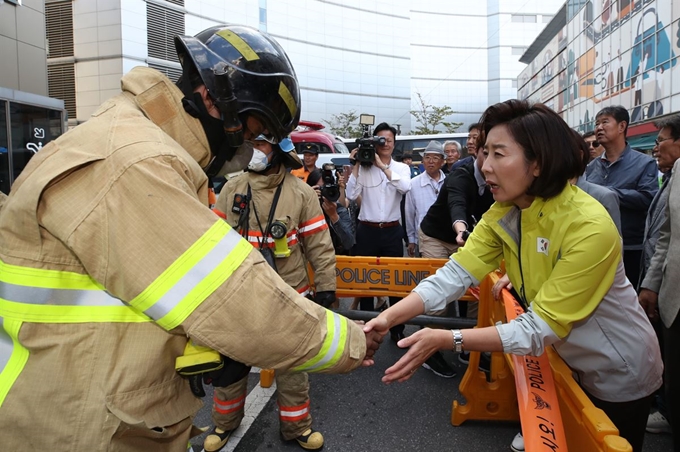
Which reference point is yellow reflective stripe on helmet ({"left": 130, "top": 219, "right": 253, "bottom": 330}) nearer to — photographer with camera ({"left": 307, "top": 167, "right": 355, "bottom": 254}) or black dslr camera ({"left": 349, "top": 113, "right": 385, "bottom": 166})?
photographer with camera ({"left": 307, "top": 167, "right": 355, "bottom": 254})

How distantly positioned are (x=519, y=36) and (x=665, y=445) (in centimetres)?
5392

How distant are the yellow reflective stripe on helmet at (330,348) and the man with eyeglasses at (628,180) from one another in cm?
385

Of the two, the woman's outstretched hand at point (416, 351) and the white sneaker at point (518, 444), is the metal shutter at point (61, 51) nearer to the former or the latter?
the white sneaker at point (518, 444)

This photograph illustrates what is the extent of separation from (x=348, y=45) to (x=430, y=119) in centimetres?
936

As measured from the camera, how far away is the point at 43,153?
1260 millimetres

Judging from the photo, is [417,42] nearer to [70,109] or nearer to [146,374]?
[70,109]

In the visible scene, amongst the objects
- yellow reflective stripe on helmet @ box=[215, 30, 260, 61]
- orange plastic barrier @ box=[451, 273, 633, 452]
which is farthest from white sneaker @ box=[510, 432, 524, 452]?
yellow reflective stripe on helmet @ box=[215, 30, 260, 61]

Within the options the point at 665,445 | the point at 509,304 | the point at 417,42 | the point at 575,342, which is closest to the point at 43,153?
the point at 575,342

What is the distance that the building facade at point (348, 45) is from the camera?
76.3 ft

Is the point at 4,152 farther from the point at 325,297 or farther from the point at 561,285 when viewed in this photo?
the point at 561,285

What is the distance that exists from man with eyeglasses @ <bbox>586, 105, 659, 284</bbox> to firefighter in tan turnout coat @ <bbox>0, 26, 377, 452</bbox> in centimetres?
416

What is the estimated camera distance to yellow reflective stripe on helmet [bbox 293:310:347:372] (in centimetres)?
131

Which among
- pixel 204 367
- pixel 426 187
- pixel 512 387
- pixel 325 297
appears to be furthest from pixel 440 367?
pixel 204 367

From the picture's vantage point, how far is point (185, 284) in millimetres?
1068
